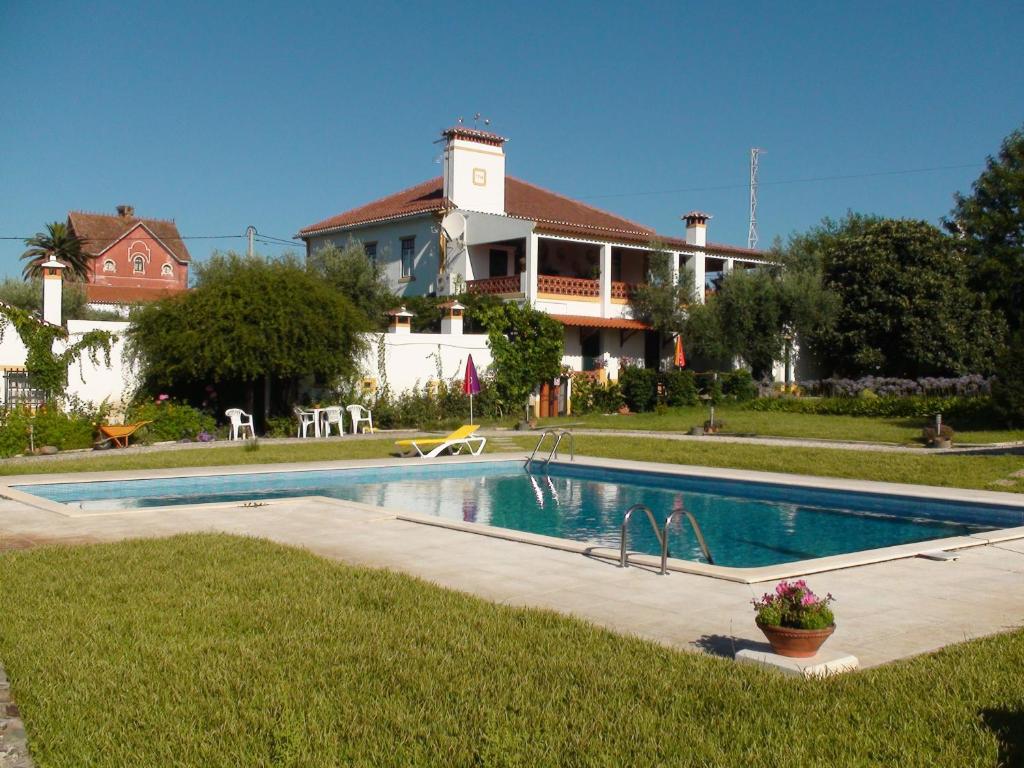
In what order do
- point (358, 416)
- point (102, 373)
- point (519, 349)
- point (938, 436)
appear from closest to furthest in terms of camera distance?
point (938, 436), point (102, 373), point (358, 416), point (519, 349)

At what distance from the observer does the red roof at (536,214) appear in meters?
34.3

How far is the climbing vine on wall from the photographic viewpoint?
70.9 feet

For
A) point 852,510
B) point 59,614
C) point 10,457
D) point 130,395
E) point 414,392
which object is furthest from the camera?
point 414,392

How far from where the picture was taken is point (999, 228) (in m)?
42.5

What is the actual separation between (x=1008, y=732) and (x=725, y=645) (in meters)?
1.89

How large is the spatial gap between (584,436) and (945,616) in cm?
1685

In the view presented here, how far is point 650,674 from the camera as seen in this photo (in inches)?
225

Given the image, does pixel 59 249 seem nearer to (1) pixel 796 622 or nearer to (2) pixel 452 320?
(2) pixel 452 320

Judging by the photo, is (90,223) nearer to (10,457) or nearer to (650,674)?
(10,457)

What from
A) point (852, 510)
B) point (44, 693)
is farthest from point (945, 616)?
point (852, 510)

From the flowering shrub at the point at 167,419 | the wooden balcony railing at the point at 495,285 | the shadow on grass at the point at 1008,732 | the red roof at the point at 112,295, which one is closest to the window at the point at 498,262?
the wooden balcony railing at the point at 495,285

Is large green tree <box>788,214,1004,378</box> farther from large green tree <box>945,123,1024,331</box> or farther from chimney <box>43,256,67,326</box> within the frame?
chimney <box>43,256,67,326</box>

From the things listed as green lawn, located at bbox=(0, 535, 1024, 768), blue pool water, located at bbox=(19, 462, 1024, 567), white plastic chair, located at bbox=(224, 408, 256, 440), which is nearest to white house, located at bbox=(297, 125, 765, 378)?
white plastic chair, located at bbox=(224, 408, 256, 440)

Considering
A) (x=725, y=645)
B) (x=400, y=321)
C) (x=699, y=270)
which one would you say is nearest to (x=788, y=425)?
(x=400, y=321)
